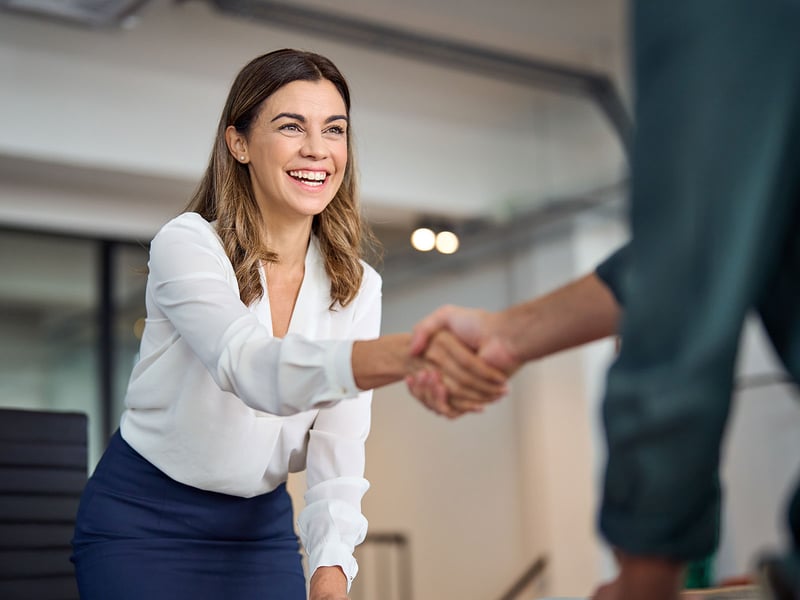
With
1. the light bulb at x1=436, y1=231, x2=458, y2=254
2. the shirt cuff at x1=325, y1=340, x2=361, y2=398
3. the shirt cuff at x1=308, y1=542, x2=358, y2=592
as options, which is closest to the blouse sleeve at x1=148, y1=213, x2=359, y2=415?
the shirt cuff at x1=325, y1=340, x2=361, y2=398

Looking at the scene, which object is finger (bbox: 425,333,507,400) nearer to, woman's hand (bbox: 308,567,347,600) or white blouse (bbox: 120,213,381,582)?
white blouse (bbox: 120,213,381,582)

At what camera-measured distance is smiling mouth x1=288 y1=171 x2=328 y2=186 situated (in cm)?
182

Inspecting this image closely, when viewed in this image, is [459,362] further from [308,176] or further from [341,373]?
[308,176]

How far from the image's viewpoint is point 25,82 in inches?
198

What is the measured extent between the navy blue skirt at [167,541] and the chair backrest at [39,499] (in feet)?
1.19

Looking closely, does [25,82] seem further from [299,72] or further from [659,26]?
[659,26]

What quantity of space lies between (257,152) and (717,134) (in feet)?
4.09

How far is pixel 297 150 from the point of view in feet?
5.99

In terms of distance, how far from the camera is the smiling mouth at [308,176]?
1.82 meters

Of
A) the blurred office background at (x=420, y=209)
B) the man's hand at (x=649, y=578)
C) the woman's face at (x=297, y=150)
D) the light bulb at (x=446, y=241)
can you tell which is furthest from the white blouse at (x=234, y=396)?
the light bulb at (x=446, y=241)

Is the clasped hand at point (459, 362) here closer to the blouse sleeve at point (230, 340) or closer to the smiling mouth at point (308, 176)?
the blouse sleeve at point (230, 340)

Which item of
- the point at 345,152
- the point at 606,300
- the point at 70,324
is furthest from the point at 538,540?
the point at 606,300

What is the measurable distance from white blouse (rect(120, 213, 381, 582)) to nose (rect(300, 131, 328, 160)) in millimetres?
183

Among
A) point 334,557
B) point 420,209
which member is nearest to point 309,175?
point 334,557
